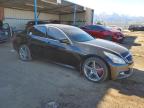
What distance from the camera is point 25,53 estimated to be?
25.4ft

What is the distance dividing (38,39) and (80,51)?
192 centimetres

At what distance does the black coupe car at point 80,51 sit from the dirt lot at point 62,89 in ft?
1.09

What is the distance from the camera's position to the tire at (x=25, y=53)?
25.1 feet

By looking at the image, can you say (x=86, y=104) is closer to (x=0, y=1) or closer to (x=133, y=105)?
(x=133, y=105)

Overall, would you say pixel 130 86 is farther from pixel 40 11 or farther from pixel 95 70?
pixel 40 11

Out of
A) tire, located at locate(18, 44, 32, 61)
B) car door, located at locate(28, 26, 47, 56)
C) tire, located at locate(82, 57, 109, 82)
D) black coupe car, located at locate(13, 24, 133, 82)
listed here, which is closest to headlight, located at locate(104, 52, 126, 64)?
black coupe car, located at locate(13, 24, 133, 82)

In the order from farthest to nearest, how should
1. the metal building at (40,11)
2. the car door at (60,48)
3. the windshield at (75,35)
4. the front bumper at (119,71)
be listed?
1. the metal building at (40,11)
2. the windshield at (75,35)
3. the car door at (60,48)
4. the front bumper at (119,71)

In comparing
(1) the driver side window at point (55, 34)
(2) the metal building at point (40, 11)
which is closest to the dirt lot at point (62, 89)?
(1) the driver side window at point (55, 34)

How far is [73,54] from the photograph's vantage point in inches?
239

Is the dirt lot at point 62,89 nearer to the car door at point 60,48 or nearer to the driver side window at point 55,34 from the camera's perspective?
the car door at point 60,48

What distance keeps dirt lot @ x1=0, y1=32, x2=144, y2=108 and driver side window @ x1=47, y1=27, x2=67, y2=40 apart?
3.39ft

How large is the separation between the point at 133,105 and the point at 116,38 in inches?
400

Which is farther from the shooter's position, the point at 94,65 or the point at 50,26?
the point at 50,26

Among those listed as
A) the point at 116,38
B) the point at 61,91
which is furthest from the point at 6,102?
the point at 116,38
